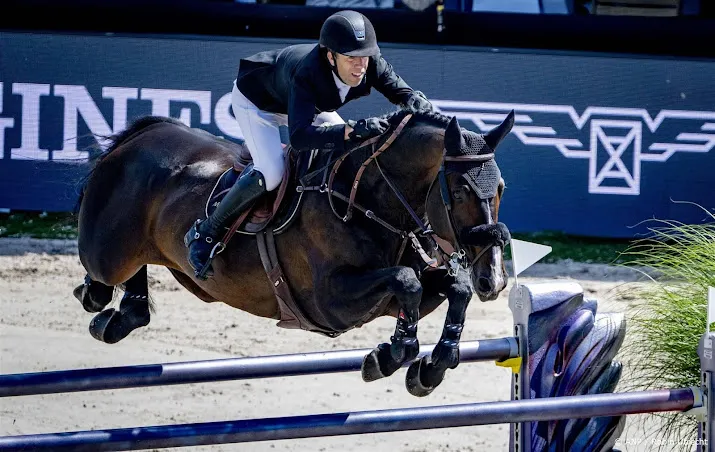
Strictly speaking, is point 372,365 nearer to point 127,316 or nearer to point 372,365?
point 372,365

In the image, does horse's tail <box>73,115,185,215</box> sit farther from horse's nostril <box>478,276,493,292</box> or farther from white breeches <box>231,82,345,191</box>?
horse's nostril <box>478,276,493,292</box>

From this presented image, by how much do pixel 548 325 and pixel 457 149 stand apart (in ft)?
2.67

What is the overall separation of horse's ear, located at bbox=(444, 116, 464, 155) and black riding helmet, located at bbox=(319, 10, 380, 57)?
0.45 m

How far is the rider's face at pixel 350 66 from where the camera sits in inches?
168

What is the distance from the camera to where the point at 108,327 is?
5.52 m

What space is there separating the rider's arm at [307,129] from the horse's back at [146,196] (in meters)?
1.04

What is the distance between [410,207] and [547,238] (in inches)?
195

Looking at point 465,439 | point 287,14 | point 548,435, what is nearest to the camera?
point 548,435

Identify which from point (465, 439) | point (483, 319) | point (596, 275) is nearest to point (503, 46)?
point (596, 275)

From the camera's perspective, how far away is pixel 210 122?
898cm

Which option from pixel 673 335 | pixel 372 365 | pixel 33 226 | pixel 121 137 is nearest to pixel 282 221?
pixel 372 365

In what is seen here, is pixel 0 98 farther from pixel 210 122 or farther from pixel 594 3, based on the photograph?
pixel 594 3

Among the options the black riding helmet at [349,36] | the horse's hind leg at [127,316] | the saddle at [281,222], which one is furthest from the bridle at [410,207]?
the horse's hind leg at [127,316]

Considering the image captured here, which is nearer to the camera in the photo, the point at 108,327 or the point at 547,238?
the point at 108,327
